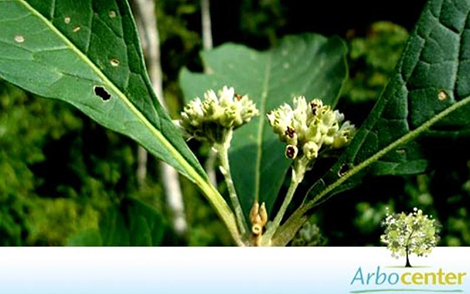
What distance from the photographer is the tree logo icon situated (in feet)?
2.68

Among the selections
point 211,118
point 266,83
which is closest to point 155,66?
point 266,83

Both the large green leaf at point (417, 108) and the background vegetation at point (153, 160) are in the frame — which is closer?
the large green leaf at point (417, 108)

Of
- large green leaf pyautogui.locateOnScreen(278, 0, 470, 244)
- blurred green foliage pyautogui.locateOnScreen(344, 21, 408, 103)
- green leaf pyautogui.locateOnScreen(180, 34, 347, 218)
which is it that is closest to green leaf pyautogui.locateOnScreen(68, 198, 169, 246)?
green leaf pyautogui.locateOnScreen(180, 34, 347, 218)

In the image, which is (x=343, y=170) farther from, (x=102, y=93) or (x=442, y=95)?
(x=102, y=93)

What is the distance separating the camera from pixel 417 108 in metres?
0.71

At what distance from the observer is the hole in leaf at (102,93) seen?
0.74 meters

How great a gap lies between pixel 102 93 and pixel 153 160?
2.63m

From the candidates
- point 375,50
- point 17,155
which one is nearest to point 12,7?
point 375,50

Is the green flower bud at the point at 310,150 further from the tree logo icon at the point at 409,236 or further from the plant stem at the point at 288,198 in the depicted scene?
the tree logo icon at the point at 409,236

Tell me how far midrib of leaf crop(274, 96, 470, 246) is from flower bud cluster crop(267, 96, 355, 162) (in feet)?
0.11

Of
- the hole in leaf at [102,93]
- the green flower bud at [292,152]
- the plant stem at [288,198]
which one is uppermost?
the hole in leaf at [102,93]

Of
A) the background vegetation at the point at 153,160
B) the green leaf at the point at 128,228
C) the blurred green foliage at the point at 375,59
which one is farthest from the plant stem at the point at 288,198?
the blurred green foliage at the point at 375,59

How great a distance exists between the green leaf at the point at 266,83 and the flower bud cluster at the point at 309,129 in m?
0.16

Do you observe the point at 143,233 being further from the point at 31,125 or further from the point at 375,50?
the point at 31,125
